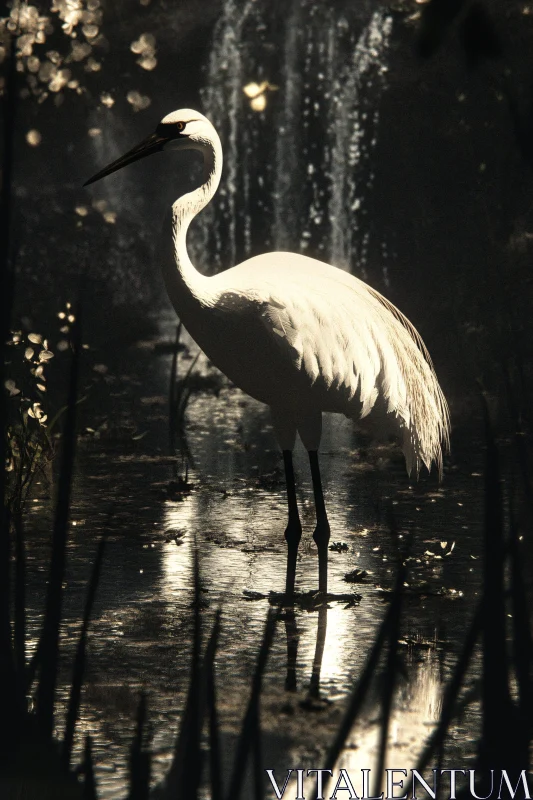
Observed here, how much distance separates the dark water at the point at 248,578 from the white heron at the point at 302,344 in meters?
0.37

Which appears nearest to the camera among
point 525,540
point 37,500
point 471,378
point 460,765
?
point 460,765

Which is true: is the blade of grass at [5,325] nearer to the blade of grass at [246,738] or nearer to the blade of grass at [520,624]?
the blade of grass at [246,738]

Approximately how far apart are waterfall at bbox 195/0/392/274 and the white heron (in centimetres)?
761

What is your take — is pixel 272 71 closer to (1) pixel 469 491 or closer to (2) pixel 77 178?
(2) pixel 77 178

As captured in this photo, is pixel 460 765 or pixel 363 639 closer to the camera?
pixel 460 765

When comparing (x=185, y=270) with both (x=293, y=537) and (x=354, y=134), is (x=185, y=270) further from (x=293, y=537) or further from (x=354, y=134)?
(x=354, y=134)

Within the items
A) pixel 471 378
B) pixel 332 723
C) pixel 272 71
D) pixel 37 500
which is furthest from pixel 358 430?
pixel 272 71

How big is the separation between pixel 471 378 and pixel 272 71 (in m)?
5.67

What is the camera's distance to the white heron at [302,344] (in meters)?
6.49

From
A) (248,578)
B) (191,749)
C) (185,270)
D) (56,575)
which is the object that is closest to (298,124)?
(185,270)

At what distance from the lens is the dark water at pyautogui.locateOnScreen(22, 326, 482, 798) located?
4434 mm

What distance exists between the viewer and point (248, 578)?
6.15 m

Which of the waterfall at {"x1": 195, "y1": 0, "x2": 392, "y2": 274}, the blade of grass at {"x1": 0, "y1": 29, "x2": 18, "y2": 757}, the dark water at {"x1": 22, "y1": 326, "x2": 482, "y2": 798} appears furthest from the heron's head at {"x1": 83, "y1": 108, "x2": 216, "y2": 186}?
the waterfall at {"x1": 195, "y1": 0, "x2": 392, "y2": 274}

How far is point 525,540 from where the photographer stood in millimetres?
6824
